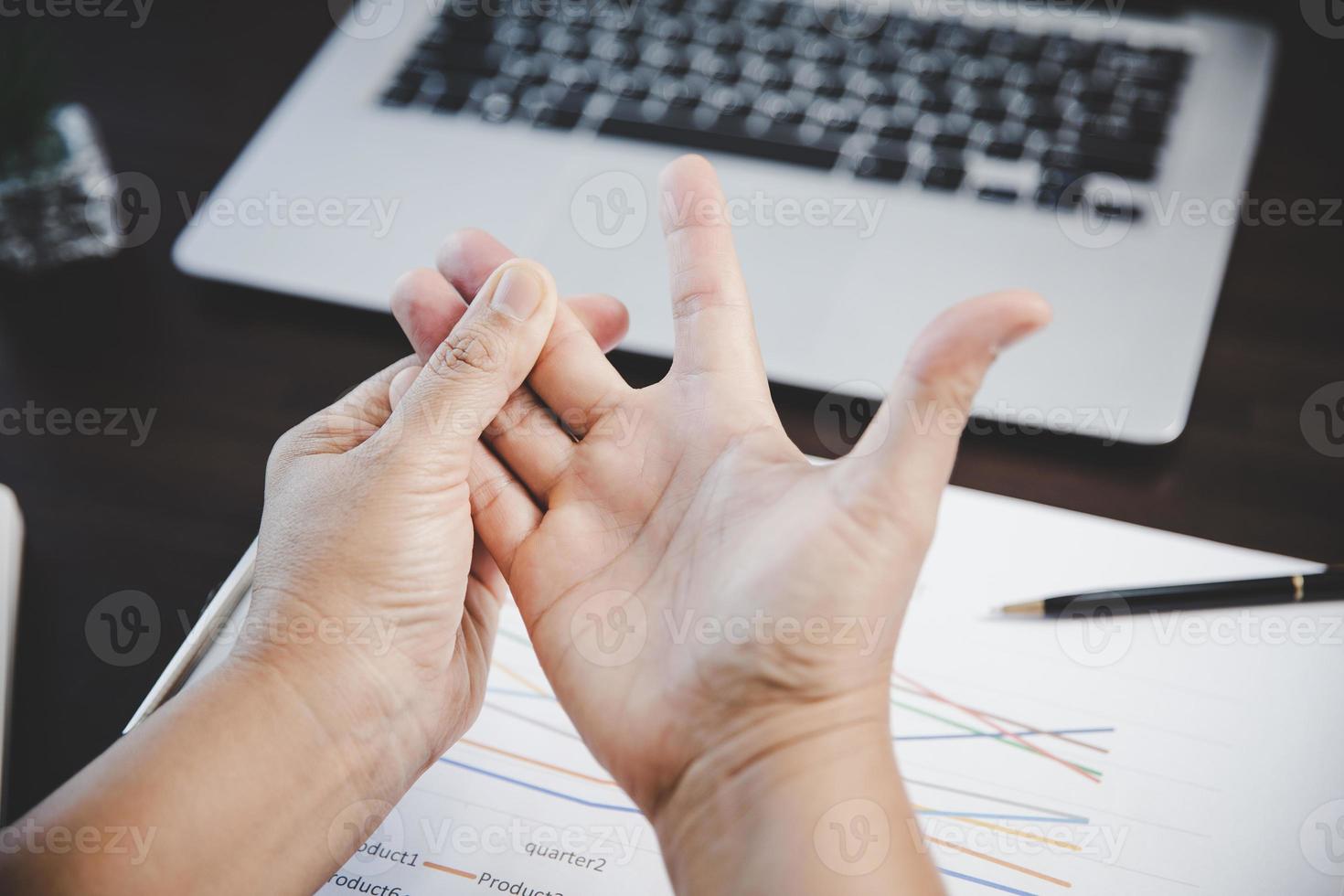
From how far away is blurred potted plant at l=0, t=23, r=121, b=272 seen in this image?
77 centimetres

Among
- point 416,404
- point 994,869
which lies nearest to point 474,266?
point 416,404

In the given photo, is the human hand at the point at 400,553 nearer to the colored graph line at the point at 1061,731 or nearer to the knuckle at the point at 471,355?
the knuckle at the point at 471,355

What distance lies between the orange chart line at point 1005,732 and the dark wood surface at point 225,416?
0.50ft

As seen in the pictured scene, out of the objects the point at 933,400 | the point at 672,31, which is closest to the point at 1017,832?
the point at 933,400

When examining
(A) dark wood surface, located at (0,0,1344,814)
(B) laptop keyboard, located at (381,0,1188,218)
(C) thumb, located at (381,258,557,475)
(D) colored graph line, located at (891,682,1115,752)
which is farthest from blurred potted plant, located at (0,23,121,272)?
(D) colored graph line, located at (891,682,1115,752)

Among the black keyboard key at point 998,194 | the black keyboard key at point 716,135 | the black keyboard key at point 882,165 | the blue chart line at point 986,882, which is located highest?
the black keyboard key at point 998,194

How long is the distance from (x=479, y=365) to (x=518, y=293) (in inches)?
1.9

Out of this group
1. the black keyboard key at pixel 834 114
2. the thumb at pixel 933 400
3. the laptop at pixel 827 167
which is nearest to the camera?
the thumb at pixel 933 400

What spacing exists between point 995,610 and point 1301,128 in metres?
0.55

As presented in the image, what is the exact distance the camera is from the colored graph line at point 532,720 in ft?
1.99

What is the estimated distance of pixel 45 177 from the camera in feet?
2.63

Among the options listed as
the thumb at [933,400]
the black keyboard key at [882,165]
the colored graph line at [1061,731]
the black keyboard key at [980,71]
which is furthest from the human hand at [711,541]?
the black keyboard key at [980,71]

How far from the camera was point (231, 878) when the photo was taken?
0.53 metres

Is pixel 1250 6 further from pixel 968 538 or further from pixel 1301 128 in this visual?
pixel 968 538
